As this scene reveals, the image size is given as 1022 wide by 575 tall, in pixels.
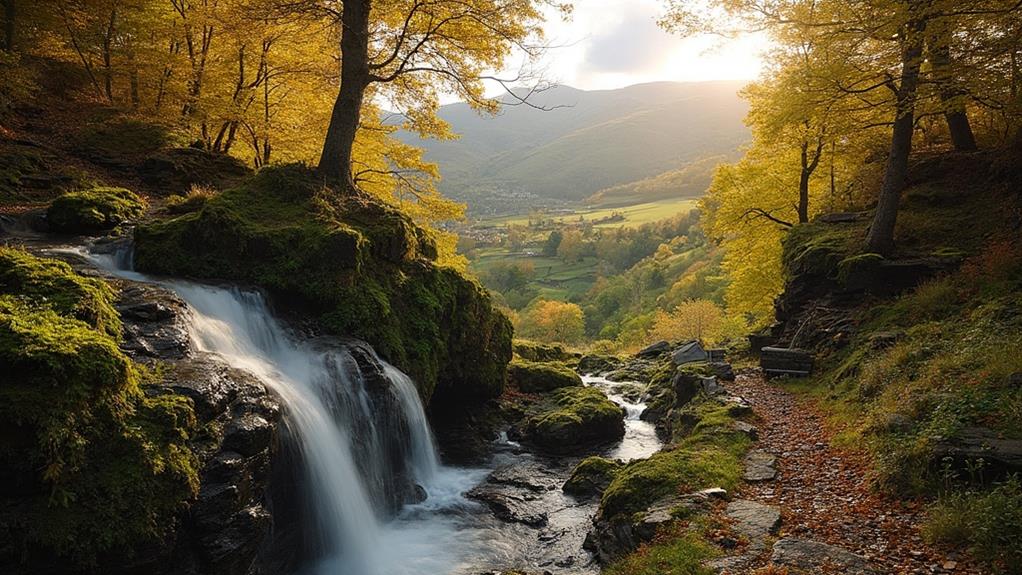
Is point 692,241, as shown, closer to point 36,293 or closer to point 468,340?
point 468,340

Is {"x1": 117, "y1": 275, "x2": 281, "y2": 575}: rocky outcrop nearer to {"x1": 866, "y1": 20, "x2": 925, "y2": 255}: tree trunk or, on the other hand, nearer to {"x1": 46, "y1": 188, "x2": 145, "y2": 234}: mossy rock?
{"x1": 46, "y1": 188, "x2": 145, "y2": 234}: mossy rock

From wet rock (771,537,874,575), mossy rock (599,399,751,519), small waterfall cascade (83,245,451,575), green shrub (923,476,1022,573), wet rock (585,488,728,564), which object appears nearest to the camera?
green shrub (923,476,1022,573)

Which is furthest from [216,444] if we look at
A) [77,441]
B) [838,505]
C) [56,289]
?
[838,505]

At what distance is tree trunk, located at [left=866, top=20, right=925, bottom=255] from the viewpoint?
1407cm

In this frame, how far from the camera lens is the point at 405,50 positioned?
16.5 m

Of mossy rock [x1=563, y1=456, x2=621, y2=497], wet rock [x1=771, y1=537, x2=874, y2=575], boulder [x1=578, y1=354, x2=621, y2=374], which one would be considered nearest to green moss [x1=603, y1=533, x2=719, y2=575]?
wet rock [x1=771, y1=537, x2=874, y2=575]

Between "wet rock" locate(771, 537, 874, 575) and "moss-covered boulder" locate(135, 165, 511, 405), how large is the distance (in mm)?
Result: 9145

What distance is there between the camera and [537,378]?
2223 centimetres

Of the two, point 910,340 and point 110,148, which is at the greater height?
point 110,148

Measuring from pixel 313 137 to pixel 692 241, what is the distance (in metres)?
114

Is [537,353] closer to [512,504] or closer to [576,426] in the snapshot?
[576,426]

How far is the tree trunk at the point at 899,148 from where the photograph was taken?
46.2 feet

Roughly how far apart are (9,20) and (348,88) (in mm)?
15019

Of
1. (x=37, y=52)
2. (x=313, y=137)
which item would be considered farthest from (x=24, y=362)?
(x=37, y=52)
